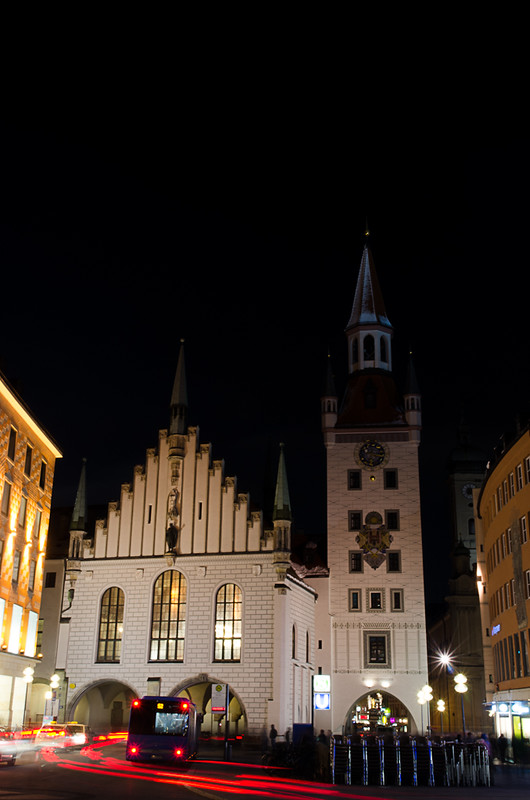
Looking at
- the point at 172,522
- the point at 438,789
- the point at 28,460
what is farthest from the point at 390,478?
the point at 438,789

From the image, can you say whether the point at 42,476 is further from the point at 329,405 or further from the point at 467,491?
the point at 467,491

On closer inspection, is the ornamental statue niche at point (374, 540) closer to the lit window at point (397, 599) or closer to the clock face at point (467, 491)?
the lit window at point (397, 599)

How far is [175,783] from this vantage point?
24141mm

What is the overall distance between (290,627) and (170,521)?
989 centimetres

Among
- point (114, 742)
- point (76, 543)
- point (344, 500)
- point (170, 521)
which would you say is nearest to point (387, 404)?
point (344, 500)

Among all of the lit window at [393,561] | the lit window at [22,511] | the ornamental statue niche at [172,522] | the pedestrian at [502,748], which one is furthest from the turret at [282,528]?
the pedestrian at [502,748]

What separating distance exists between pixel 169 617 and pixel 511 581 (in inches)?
829

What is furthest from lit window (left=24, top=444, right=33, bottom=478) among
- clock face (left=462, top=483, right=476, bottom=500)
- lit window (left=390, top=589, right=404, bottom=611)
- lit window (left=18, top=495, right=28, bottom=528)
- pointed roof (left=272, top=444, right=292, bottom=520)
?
clock face (left=462, top=483, right=476, bottom=500)

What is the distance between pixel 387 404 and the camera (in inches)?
2514

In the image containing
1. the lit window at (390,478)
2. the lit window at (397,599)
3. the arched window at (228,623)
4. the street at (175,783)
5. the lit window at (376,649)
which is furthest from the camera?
the lit window at (390,478)

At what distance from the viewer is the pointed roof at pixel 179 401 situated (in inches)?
2131

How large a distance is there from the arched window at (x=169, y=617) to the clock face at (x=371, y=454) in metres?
17.0

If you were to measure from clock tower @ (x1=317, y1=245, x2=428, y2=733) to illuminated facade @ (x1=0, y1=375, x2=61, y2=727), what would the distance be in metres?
21.6

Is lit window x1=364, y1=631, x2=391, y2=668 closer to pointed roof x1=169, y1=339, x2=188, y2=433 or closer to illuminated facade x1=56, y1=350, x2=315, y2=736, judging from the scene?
illuminated facade x1=56, y1=350, x2=315, y2=736
